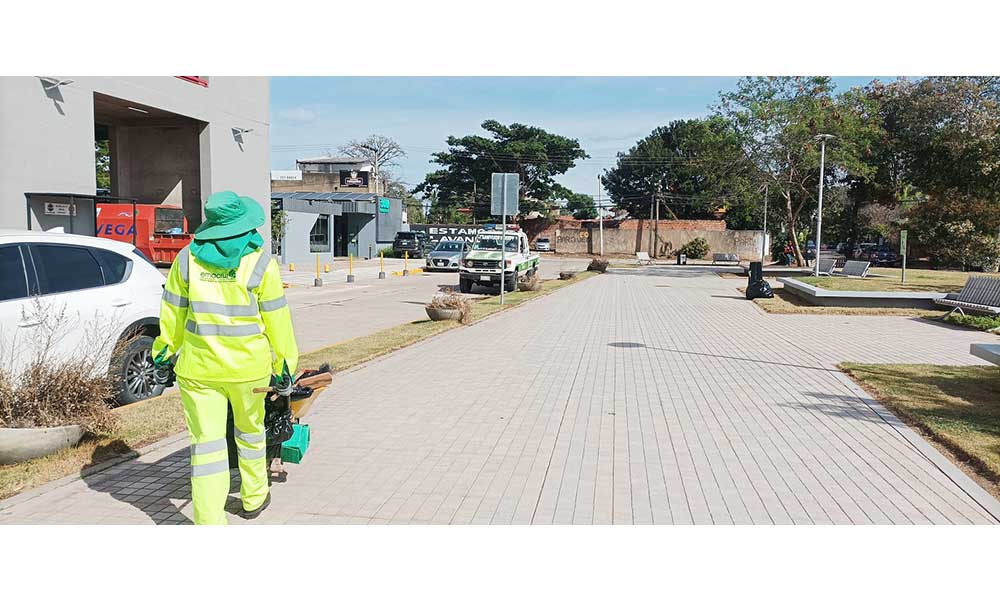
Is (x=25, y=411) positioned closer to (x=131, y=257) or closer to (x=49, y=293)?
(x=49, y=293)

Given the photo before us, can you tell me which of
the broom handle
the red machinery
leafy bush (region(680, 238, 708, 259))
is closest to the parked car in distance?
leafy bush (region(680, 238, 708, 259))

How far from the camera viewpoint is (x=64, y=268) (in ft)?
23.6

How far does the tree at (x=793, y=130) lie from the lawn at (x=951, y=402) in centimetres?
2884

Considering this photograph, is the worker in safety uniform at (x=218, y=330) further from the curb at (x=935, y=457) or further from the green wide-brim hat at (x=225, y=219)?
the curb at (x=935, y=457)

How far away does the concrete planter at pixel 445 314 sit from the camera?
15.2m

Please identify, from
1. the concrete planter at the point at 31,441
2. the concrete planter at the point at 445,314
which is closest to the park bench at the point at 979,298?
the concrete planter at the point at 445,314

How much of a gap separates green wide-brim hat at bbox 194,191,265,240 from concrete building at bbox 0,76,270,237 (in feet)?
44.5

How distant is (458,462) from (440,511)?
3.58 ft

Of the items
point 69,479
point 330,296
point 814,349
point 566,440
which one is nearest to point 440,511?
point 566,440

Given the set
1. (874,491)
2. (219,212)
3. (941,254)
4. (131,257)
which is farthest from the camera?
(941,254)

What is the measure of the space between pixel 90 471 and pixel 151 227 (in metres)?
22.2

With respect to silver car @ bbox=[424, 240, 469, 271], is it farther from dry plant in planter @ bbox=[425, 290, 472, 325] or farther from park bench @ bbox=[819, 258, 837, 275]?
dry plant in planter @ bbox=[425, 290, 472, 325]

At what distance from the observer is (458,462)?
6.05m
